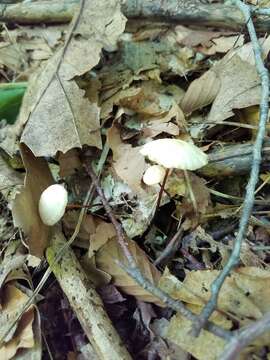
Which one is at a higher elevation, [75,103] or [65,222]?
[75,103]

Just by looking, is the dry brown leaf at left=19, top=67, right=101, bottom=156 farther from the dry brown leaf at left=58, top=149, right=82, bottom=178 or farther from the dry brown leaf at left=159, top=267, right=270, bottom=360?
the dry brown leaf at left=159, top=267, right=270, bottom=360

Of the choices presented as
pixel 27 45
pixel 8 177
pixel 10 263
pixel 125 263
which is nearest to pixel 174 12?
pixel 27 45

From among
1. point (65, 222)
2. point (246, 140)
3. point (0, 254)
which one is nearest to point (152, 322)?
point (65, 222)

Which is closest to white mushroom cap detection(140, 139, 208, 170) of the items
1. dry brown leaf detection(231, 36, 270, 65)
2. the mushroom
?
the mushroom

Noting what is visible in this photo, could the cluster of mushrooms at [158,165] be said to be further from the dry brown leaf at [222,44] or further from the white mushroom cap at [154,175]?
the dry brown leaf at [222,44]

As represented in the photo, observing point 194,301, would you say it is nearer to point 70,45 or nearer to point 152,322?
point 152,322

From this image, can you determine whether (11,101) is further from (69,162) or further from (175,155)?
(175,155)

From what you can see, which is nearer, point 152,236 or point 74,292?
point 74,292
